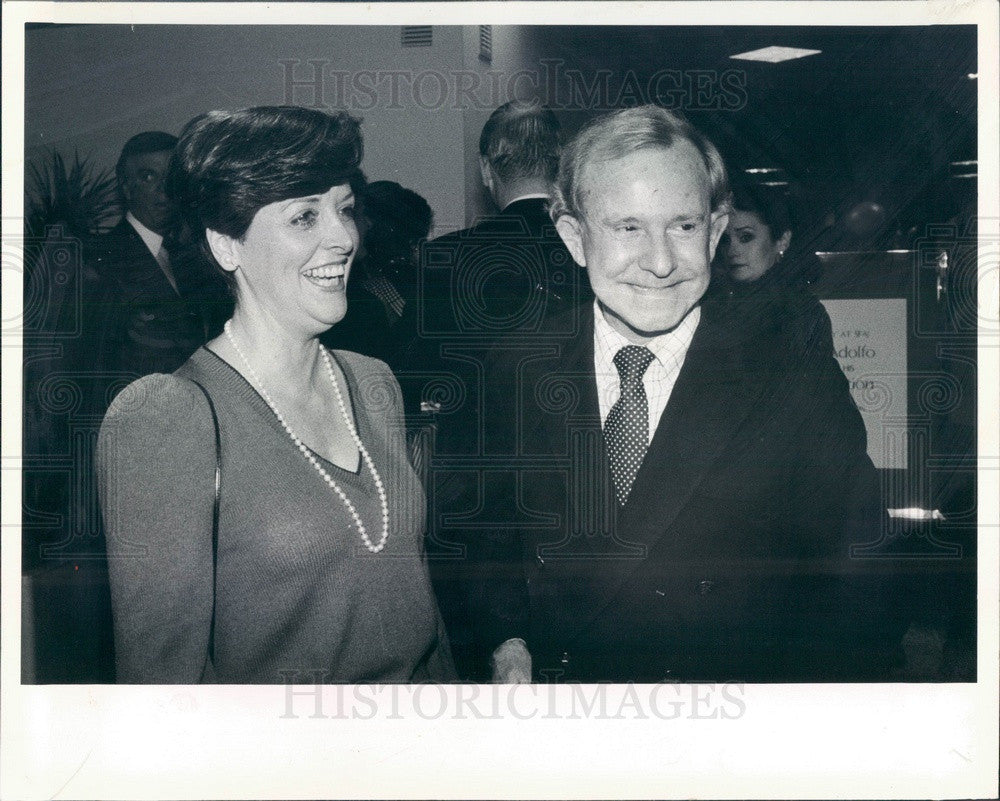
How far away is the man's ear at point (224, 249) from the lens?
2764 mm

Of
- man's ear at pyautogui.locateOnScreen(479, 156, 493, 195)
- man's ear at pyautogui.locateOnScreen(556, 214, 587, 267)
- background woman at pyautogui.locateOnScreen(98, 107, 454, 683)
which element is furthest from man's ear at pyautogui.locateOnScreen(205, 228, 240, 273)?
man's ear at pyautogui.locateOnScreen(556, 214, 587, 267)

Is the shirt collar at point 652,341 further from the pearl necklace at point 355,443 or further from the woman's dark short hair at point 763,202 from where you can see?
the pearl necklace at point 355,443

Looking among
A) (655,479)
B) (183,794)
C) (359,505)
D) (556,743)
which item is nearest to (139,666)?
(183,794)

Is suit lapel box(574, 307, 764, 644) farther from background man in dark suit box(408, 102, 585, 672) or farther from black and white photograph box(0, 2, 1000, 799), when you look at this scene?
background man in dark suit box(408, 102, 585, 672)

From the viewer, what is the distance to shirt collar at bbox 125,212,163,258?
276cm

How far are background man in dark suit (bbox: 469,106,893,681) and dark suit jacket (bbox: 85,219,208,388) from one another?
813mm

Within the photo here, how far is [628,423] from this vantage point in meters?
2.82

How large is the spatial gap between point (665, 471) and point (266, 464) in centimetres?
103

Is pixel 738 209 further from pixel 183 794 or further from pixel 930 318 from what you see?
pixel 183 794

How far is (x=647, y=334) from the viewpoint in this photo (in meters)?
2.83

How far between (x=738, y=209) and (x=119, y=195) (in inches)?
62.6

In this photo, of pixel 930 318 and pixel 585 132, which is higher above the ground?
pixel 585 132

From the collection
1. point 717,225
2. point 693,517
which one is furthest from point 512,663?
point 717,225

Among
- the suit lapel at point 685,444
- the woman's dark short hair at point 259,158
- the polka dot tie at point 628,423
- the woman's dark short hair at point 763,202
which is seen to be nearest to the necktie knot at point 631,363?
the polka dot tie at point 628,423
